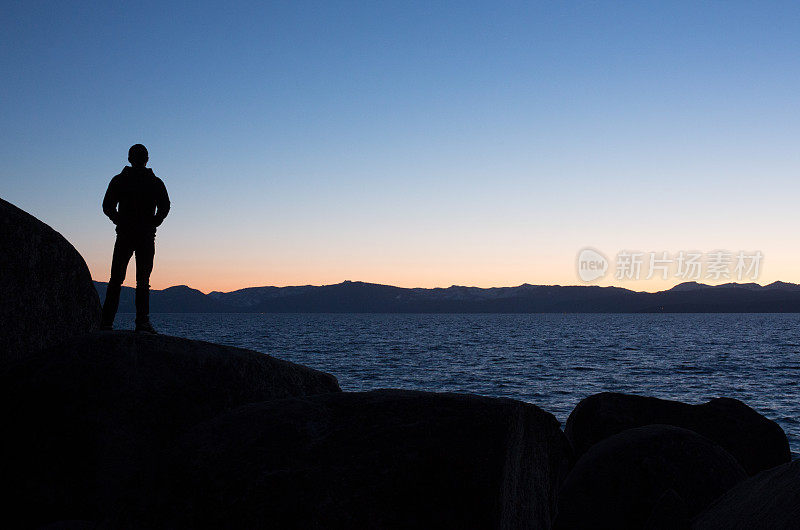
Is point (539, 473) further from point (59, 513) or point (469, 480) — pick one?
point (59, 513)

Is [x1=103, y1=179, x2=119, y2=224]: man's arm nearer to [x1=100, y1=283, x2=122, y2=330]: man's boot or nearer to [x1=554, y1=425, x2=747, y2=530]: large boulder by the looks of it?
[x1=100, y1=283, x2=122, y2=330]: man's boot

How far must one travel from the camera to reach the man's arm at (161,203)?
7.40 metres

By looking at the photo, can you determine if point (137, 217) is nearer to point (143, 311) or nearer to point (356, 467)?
point (143, 311)

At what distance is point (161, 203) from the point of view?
7.46m

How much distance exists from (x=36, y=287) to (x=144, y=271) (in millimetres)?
1258

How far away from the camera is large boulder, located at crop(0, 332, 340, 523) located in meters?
5.27

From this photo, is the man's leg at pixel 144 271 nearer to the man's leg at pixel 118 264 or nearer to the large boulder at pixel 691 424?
the man's leg at pixel 118 264

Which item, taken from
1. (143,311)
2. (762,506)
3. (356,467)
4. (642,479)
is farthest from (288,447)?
(143,311)

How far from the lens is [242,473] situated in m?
3.41

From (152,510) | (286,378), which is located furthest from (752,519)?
(286,378)

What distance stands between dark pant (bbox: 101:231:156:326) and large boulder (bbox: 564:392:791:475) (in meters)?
6.77

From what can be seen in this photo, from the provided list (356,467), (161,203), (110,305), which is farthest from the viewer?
(110,305)

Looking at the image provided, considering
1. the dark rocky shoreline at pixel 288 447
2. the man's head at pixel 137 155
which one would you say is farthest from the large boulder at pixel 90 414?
the man's head at pixel 137 155

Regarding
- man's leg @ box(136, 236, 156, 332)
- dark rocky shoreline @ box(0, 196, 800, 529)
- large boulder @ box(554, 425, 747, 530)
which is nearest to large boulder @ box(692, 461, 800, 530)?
dark rocky shoreline @ box(0, 196, 800, 529)
